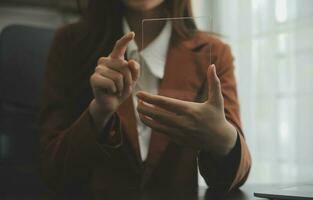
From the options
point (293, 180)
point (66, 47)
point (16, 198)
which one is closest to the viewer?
point (16, 198)

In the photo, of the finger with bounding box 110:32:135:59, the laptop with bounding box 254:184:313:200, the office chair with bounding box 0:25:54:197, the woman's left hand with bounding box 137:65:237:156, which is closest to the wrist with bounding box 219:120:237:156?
the woman's left hand with bounding box 137:65:237:156

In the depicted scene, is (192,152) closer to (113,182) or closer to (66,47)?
(113,182)

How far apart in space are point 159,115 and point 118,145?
119mm

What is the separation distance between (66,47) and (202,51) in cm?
27

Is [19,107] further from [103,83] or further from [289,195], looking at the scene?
[289,195]

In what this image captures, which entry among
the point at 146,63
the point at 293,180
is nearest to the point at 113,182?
the point at 146,63

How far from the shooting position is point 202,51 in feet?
2.69

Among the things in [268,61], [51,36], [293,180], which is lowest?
[293,180]

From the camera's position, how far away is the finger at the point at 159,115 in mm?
738

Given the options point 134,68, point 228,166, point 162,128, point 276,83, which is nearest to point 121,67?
point 134,68

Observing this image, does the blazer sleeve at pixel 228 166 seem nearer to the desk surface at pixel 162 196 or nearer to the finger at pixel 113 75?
the desk surface at pixel 162 196

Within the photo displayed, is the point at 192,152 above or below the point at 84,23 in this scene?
below

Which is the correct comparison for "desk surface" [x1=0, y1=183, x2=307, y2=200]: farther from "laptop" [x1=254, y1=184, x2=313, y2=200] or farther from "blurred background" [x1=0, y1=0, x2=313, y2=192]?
"blurred background" [x1=0, y1=0, x2=313, y2=192]

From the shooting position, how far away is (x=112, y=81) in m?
0.73
